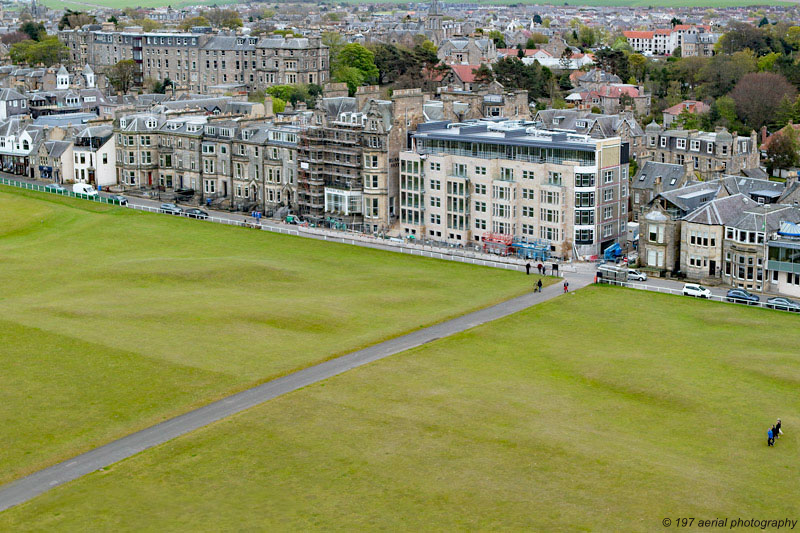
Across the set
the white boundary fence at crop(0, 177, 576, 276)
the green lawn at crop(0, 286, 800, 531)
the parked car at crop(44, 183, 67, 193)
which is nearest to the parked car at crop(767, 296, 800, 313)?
the green lawn at crop(0, 286, 800, 531)

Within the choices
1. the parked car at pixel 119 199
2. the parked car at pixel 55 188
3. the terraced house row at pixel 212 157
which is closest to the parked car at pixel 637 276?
the terraced house row at pixel 212 157

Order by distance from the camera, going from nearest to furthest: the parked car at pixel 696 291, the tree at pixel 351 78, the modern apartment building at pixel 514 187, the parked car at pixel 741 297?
1. the parked car at pixel 741 297
2. the parked car at pixel 696 291
3. the modern apartment building at pixel 514 187
4. the tree at pixel 351 78

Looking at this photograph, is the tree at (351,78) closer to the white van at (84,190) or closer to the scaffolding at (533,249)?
the white van at (84,190)

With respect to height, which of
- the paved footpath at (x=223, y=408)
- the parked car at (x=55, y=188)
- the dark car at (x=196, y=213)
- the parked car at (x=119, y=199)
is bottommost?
the paved footpath at (x=223, y=408)

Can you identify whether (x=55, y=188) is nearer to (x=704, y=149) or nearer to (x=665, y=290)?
(x=704, y=149)

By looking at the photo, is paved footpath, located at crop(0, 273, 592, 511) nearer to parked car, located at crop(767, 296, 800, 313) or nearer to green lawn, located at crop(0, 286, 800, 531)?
green lawn, located at crop(0, 286, 800, 531)

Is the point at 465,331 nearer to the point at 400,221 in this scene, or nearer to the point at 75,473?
the point at 75,473

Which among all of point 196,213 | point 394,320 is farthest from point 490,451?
point 196,213
